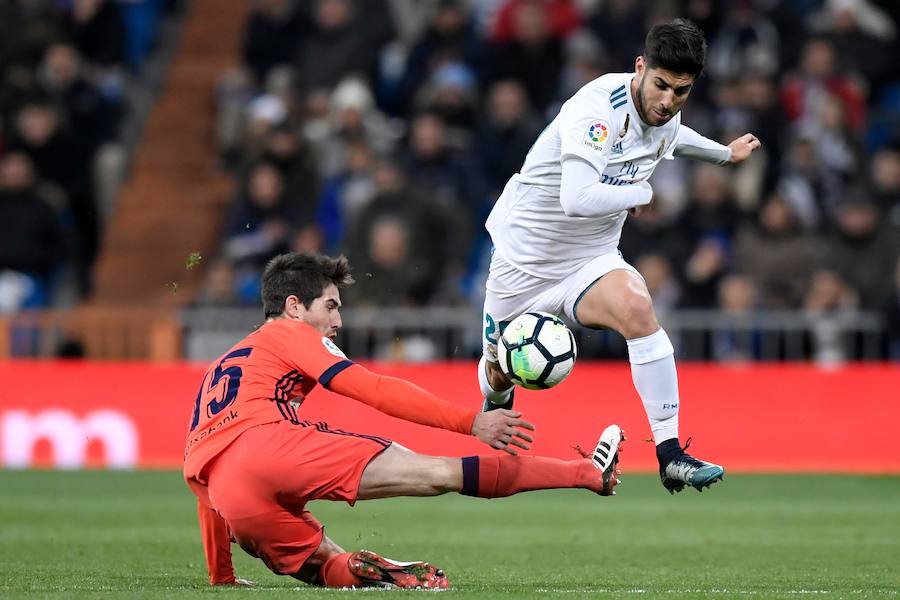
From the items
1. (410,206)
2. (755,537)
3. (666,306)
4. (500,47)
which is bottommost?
(755,537)

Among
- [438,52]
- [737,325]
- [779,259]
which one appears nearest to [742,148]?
[737,325]

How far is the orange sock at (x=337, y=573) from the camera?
23.7 feet

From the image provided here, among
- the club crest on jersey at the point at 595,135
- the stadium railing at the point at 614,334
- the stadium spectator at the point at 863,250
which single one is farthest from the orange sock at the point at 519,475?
the stadium spectator at the point at 863,250

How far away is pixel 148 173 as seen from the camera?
62.4ft

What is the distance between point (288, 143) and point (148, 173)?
11.2ft

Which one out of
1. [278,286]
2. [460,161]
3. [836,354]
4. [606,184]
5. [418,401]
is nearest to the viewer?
[418,401]

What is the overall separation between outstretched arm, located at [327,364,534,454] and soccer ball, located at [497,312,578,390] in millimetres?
1295

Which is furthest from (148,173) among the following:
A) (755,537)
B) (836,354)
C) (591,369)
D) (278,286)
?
(278,286)

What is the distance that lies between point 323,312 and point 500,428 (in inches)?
40.5

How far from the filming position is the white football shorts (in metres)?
8.51

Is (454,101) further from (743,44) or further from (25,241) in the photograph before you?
(25,241)

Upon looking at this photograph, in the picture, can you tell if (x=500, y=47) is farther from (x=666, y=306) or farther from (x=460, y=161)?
(x=666, y=306)

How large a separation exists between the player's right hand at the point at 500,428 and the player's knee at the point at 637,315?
4.76 ft

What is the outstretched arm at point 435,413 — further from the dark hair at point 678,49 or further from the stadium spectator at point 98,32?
the stadium spectator at point 98,32
